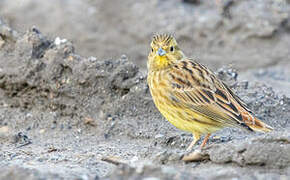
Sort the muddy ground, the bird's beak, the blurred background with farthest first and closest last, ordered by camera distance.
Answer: the blurred background → the bird's beak → the muddy ground

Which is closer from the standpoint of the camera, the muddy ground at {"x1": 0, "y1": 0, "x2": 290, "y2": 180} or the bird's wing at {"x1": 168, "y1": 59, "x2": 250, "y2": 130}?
the muddy ground at {"x1": 0, "y1": 0, "x2": 290, "y2": 180}

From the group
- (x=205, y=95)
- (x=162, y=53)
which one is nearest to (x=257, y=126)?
(x=205, y=95)

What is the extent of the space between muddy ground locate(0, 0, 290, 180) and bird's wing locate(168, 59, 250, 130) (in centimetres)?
32

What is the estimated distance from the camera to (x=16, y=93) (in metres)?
7.52

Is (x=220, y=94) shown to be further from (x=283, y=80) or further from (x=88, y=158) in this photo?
(x=283, y=80)

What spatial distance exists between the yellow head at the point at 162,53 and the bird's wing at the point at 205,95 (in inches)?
4.7

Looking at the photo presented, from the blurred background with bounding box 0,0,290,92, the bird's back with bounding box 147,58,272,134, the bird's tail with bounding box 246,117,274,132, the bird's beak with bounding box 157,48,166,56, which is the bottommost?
the bird's tail with bounding box 246,117,274,132

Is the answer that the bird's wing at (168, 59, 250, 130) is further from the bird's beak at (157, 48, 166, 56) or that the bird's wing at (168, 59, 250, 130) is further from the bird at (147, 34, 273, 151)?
the bird's beak at (157, 48, 166, 56)

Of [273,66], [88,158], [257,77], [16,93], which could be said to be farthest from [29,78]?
[273,66]

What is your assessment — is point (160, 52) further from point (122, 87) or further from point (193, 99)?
point (122, 87)

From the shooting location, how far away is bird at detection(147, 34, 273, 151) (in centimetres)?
602

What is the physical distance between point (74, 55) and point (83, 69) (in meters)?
0.22

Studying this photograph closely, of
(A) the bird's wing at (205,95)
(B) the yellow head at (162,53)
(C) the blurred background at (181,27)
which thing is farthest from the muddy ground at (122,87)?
(B) the yellow head at (162,53)

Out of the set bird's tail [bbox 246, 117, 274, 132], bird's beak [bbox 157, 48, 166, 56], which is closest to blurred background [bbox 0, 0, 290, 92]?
bird's beak [bbox 157, 48, 166, 56]
